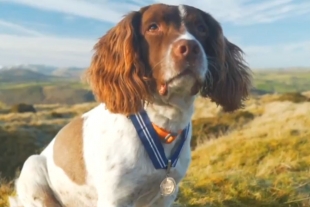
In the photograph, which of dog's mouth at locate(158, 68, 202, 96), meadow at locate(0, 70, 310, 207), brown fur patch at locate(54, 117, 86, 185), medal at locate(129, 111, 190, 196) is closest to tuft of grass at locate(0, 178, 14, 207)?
meadow at locate(0, 70, 310, 207)

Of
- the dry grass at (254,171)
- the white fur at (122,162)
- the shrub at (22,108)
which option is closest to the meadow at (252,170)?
the dry grass at (254,171)

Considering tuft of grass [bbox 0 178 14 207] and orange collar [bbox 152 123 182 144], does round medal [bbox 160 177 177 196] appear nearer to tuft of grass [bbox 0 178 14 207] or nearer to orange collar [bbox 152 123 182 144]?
orange collar [bbox 152 123 182 144]

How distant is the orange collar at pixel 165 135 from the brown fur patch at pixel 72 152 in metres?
0.81

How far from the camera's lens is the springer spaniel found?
4457mm

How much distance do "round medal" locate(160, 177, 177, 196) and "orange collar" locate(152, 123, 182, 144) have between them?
0.34m

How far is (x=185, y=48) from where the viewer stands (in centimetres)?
411

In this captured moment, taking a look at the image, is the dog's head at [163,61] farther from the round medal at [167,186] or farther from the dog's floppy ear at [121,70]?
the round medal at [167,186]

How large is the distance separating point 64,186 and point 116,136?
1067mm

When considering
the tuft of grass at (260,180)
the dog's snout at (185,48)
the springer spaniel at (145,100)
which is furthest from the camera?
the tuft of grass at (260,180)

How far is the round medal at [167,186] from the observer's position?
4.83m

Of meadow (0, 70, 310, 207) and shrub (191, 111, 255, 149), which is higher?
meadow (0, 70, 310, 207)

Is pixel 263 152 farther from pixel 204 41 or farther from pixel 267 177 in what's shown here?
pixel 204 41

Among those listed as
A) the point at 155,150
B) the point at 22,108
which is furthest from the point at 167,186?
the point at 22,108

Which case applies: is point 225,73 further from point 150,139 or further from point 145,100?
point 150,139
